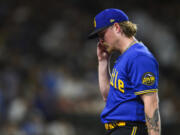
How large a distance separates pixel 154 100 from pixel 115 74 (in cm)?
43

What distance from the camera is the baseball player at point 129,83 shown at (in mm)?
2945

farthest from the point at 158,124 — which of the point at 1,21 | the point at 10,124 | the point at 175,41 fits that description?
the point at 1,21

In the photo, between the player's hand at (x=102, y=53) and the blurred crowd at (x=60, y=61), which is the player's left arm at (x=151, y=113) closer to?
the player's hand at (x=102, y=53)

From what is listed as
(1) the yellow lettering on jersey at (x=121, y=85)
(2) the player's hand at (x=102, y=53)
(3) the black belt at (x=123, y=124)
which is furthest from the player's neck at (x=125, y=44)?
(3) the black belt at (x=123, y=124)

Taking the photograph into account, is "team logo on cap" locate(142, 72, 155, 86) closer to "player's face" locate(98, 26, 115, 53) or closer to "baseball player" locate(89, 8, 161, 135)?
"baseball player" locate(89, 8, 161, 135)

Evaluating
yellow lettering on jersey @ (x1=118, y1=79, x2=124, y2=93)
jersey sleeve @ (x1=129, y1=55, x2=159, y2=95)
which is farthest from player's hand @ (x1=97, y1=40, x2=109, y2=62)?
jersey sleeve @ (x1=129, y1=55, x2=159, y2=95)

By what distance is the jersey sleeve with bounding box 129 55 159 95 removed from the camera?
2945mm

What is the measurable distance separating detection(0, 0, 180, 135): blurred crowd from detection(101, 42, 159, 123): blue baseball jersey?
14.6 ft

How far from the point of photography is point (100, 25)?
3.28 m

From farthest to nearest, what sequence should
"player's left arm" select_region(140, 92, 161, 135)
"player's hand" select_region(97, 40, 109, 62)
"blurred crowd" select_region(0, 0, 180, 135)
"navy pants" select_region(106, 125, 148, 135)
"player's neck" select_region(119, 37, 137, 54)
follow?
"blurred crowd" select_region(0, 0, 180, 135) < "player's hand" select_region(97, 40, 109, 62) < "player's neck" select_region(119, 37, 137, 54) < "navy pants" select_region(106, 125, 148, 135) < "player's left arm" select_region(140, 92, 161, 135)

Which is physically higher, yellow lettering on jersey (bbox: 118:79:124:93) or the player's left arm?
yellow lettering on jersey (bbox: 118:79:124:93)

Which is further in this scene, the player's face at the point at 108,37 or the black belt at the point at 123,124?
the player's face at the point at 108,37

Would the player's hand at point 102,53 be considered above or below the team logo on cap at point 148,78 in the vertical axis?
above

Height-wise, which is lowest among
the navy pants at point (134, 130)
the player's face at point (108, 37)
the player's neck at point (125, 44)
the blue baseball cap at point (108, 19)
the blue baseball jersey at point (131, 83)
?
the navy pants at point (134, 130)
